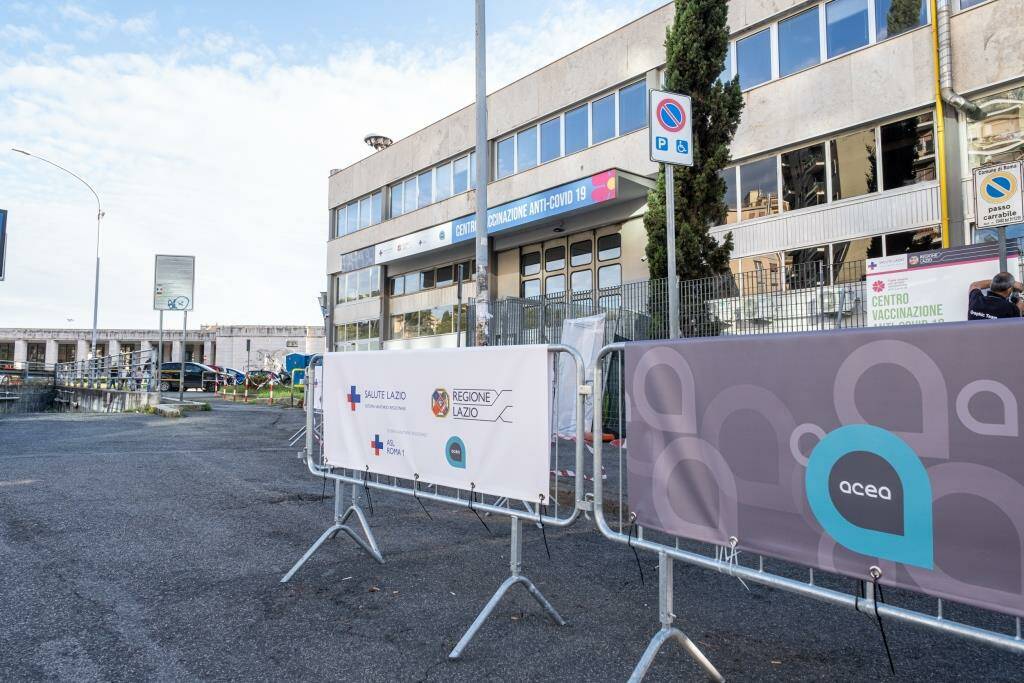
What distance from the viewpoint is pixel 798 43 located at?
17938 mm

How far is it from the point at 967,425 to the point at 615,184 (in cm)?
1875

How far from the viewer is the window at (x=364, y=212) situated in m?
35.8

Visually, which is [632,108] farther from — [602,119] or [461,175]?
[461,175]

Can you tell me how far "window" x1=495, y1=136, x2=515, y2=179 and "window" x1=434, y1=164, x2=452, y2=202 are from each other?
10.9ft

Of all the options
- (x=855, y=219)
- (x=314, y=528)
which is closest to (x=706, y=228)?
(x=855, y=219)

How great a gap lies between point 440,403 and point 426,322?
2778 cm

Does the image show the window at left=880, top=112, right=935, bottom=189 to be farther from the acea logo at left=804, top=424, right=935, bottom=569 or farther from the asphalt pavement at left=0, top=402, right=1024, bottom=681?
the acea logo at left=804, top=424, right=935, bottom=569

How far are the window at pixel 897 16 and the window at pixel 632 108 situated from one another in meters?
6.98

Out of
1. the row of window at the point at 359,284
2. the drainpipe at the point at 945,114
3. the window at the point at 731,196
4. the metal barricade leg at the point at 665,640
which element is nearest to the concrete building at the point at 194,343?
the row of window at the point at 359,284

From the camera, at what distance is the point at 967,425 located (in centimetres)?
224

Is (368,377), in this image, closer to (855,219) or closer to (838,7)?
(855,219)

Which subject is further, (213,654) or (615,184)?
(615,184)

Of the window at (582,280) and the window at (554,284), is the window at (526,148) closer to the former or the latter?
the window at (554,284)

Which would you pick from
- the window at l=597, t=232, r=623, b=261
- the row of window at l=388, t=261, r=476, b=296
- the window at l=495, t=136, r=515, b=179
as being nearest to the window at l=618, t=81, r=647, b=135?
the window at l=597, t=232, r=623, b=261
